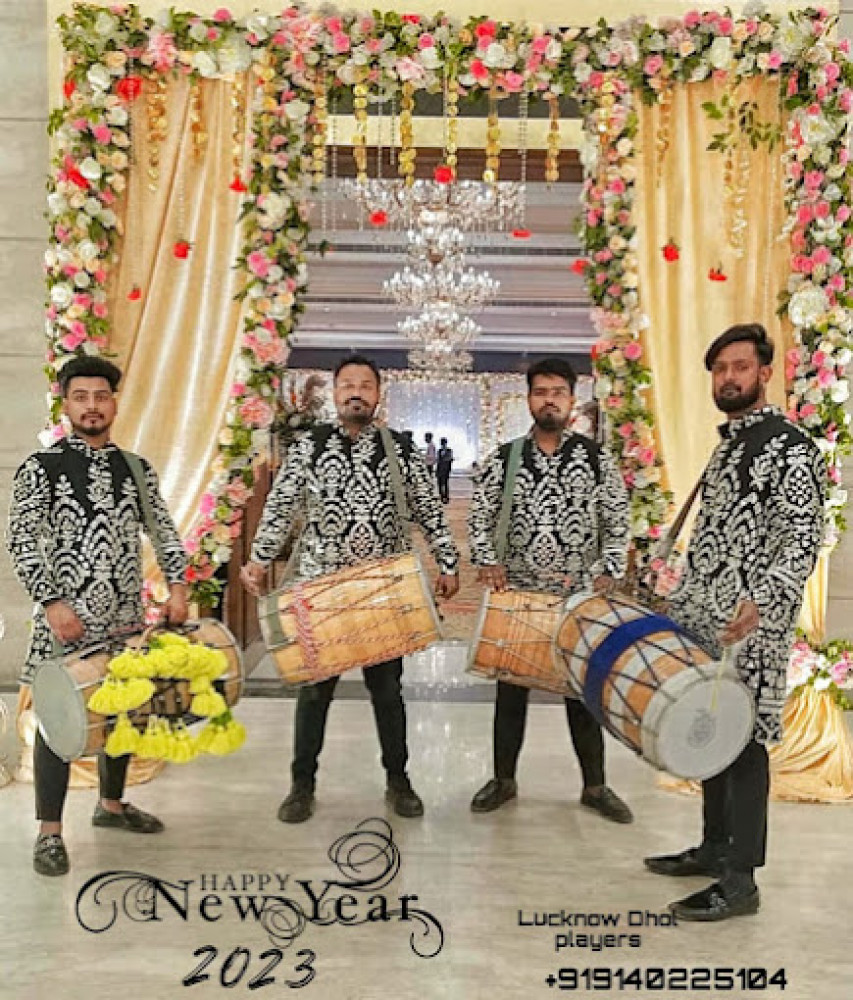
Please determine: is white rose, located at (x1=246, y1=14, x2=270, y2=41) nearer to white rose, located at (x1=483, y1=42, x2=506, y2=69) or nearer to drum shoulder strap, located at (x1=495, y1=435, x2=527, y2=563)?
white rose, located at (x1=483, y1=42, x2=506, y2=69)

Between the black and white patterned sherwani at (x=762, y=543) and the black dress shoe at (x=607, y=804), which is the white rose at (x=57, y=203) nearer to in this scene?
the black and white patterned sherwani at (x=762, y=543)

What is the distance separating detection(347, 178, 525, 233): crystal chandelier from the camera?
749 cm

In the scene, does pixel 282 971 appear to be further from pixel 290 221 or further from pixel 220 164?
pixel 220 164

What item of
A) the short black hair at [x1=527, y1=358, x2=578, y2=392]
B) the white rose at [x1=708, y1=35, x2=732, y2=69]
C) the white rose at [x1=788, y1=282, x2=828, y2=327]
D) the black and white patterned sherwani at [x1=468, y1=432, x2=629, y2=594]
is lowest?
the black and white patterned sherwani at [x1=468, y1=432, x2=629, y2=594]

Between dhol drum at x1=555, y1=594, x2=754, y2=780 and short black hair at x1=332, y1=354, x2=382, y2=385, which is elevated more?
short black hair at x1=332, y1=354, x2=382, y2=385

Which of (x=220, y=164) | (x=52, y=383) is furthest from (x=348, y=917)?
(x=220, y=164)

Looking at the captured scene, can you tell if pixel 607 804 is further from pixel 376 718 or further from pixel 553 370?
pixel 553 370

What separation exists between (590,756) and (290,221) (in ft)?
7.73

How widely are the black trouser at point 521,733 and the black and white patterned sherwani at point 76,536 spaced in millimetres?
1360

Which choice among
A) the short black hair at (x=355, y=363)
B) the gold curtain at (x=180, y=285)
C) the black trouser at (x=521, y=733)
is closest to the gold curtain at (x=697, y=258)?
the black trouser at (x=521, y=733)

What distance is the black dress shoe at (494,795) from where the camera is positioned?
3.71m

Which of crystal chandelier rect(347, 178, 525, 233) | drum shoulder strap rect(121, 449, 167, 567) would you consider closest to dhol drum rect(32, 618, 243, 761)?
drum shoulder strap rect(121, 449, 167, 567)

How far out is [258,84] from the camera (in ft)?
13.1

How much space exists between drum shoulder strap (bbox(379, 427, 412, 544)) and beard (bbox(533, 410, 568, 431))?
0.50 metres
